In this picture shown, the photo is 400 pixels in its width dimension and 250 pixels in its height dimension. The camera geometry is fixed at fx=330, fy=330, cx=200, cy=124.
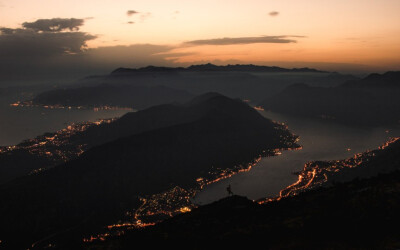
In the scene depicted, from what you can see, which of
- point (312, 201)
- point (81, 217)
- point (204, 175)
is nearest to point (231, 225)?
point (312, 201)

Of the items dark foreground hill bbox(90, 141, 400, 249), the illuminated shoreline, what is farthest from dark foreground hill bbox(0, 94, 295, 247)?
dark foreground hill bbox(90, 141, 400, 249)

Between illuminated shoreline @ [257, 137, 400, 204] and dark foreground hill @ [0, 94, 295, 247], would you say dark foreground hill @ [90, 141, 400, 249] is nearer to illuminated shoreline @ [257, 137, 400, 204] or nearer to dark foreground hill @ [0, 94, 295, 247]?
dark foreground hill @ [0, 94, 295, 247]

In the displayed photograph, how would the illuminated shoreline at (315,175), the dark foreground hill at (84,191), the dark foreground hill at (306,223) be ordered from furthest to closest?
the illuminated shoreline at (315,175), the dark foreground hill at (84,191), the dark foreground hill at (306,223)

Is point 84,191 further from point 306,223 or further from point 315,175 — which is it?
point 306,223

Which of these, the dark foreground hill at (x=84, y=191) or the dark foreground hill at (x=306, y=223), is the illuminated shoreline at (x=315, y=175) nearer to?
the dark foreground hill at (x=84, y=191)

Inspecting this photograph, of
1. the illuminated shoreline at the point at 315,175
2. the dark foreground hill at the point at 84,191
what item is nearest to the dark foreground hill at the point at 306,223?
the dark foreground hill at the point at 84,191

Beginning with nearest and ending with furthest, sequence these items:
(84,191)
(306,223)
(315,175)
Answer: (306,223)
(84,191)
(315,175)

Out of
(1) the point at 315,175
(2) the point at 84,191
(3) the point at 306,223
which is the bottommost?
(1) the point at 315,175

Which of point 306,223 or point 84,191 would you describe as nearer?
point 306,223

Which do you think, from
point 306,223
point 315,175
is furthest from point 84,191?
point 306,223
